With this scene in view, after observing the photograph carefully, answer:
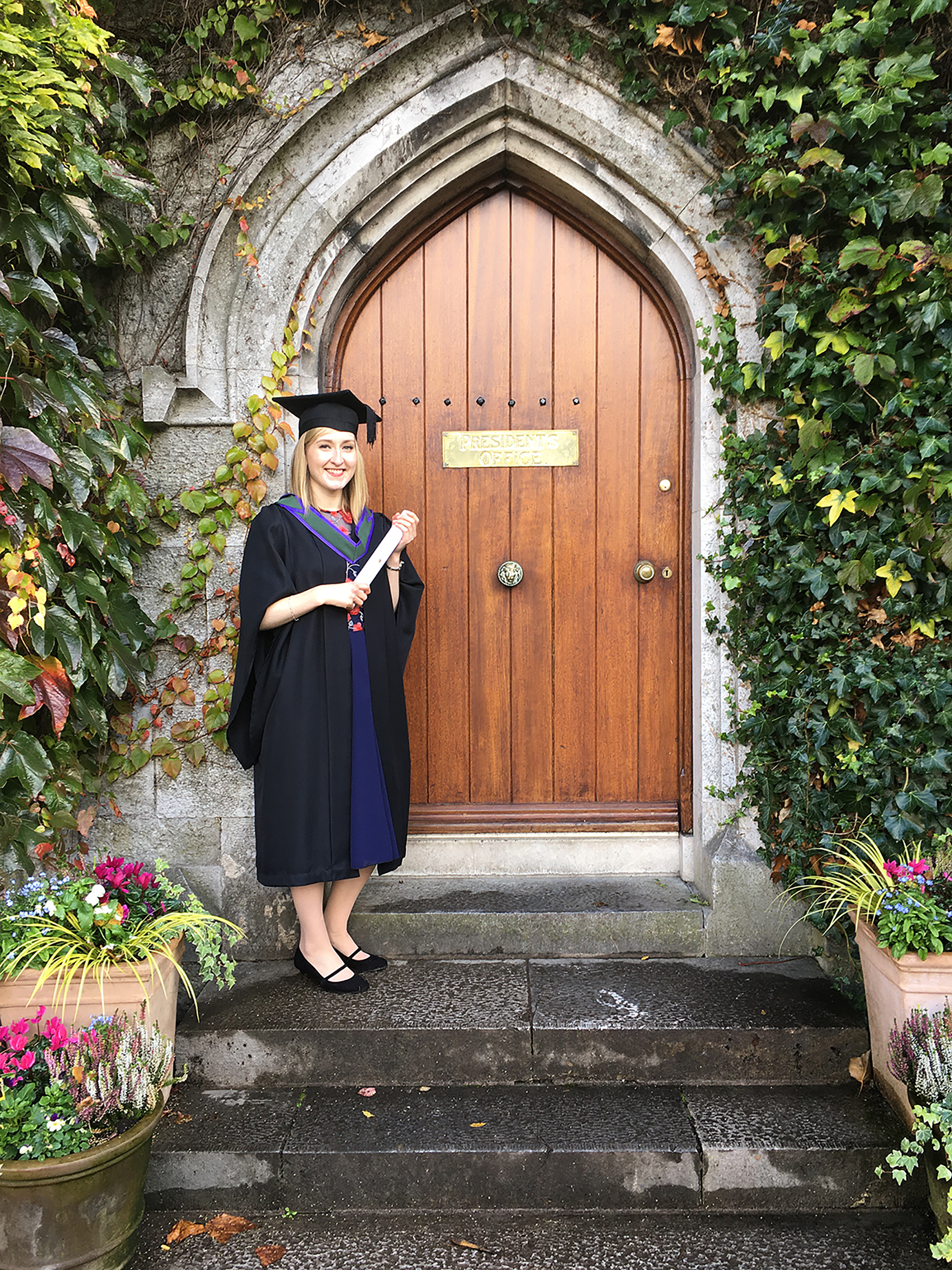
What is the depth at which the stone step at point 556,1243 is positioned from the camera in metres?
1.92

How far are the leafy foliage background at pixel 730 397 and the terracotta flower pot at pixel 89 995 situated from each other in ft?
1.47

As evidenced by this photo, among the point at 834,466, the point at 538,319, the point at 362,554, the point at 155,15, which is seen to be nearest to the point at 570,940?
the point at 362,554

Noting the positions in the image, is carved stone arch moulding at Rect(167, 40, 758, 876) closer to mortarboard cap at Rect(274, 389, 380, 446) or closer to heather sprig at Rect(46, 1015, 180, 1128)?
mortarboard cap at Rect(274, 389, 380, 446)

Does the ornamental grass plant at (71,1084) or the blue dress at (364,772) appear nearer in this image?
the ornamental grass plant at (71,1084)

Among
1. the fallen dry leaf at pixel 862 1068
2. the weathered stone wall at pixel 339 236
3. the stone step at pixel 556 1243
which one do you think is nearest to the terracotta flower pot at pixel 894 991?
the fallen dry leaf at pixel 862 1068

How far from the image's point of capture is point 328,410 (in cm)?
250

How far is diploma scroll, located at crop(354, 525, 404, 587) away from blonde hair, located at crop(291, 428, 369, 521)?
202 mm

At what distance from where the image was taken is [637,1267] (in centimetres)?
189

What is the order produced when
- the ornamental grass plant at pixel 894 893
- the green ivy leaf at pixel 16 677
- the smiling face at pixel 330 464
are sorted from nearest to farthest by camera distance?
1. the ornamental grass plant at pixel 894 893
2. the green ivy leaf at pixel 16 677
3. the smiling face at pixel 330 464

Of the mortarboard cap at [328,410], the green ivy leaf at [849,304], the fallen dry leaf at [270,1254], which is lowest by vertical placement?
the fallen dry leaf at [270,1254]

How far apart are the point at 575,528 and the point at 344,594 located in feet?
3.56

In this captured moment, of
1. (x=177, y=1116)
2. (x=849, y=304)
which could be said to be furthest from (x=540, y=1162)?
(x=849, y=304)

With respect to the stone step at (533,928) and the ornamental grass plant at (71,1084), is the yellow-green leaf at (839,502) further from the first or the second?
the ornamental grass plant at (71,1084)

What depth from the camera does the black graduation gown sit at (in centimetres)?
249
